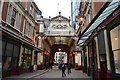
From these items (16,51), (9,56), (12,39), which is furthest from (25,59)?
(12,39)

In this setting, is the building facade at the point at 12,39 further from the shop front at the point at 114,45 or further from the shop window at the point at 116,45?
the shop window at the point at 116,45

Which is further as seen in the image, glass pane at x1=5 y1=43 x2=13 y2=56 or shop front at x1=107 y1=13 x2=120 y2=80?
glass pane at x1=5 y1=43 x2=13 y2=56

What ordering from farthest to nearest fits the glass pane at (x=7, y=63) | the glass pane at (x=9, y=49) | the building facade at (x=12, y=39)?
1. the glass pane at (x=9, y=49)
2. the glass pane at (x=7, y=63)
3. the building facade at (x=12, y=39)

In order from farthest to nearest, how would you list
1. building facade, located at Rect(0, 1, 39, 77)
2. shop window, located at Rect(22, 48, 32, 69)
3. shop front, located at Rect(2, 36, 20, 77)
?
shop window, located at Rect(22, 48, 32, 69) < shop front, located at Rect(2, 36, 20, 77) < building facade, located at Rect(0, 1, 39, 77)

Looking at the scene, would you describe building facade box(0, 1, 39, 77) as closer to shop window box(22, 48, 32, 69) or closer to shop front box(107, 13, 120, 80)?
shop window box(22, 48, 32, 69)

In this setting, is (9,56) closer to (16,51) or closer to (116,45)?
(16,51)

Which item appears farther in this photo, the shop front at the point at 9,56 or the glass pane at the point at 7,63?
the glass pane at the point at 7,63

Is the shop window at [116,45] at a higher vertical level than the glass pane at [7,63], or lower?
higher

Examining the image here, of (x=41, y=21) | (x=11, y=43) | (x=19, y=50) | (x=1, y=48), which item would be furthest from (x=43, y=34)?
(x=1, y=48)

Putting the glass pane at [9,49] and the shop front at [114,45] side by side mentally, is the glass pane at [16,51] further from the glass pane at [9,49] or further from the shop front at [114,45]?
the shop front at [114,45]

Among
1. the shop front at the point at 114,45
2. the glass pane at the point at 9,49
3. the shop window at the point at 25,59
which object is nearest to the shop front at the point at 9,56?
the glass pane at the point at 9,49

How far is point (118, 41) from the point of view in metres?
7.46

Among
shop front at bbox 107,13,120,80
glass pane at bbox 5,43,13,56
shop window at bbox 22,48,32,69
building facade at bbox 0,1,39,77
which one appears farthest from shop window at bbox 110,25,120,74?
shop window at bbox 22,48,32,69

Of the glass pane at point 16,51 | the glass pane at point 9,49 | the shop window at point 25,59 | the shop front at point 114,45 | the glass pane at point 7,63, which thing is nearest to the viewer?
the shop front at point 114,45
